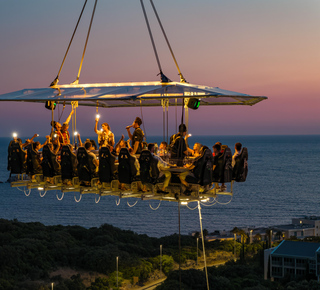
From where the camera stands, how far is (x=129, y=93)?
13.5m

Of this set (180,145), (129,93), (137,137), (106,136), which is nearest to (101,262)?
(106,136)

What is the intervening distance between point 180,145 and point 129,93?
1.62 m

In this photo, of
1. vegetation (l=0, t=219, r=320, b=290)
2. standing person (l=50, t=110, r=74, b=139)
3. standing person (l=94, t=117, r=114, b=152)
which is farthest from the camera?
vegetation (l=0, t=219, r=320, b=290)

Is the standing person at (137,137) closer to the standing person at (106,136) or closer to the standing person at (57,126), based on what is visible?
the standing person at (106,136)

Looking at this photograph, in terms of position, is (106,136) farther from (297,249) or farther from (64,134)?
(297,249)

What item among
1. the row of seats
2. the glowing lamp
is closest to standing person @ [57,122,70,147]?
the row of seats

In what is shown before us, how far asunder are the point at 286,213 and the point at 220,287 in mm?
64769

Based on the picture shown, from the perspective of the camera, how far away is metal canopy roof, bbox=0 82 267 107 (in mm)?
13055

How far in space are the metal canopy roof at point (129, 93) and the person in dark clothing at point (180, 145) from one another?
0.74 meters

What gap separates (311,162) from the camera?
174 m

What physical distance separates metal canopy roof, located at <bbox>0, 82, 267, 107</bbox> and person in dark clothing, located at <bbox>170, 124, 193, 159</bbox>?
0.74 m

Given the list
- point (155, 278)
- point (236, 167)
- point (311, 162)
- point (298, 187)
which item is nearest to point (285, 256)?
point (155, 278)

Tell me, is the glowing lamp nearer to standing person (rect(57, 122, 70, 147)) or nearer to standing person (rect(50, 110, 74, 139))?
standing person (rect(50, 110, 74, 139))

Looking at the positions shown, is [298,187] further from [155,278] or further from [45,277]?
[45,277]
